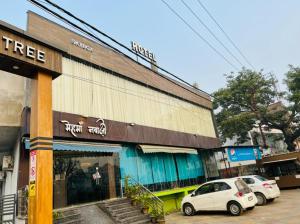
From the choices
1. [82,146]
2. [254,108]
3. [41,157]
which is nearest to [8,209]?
[82,146]

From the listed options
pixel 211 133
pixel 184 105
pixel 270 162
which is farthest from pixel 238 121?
pixel 184 105

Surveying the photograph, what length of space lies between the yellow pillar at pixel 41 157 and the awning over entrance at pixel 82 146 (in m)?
4.04

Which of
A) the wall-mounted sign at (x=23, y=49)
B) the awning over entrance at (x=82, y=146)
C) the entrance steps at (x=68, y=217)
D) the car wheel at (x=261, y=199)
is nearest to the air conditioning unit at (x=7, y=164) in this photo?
the awning over entrance at (x=82, y=146)

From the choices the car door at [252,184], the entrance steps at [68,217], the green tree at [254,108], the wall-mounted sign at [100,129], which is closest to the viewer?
the entrance steps at [68,217]

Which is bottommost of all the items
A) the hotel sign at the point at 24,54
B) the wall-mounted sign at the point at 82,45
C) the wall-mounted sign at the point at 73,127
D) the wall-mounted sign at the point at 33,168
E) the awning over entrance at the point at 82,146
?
the wall-mounted sign at the point at 33,168

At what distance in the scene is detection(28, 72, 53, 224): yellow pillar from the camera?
16.9ft

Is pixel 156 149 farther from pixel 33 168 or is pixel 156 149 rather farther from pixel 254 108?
pixel 254 108

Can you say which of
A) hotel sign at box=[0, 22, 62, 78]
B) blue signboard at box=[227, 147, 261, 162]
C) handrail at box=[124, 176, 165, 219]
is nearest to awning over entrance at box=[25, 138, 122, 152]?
handrail at box=[124, 176, 165, 219]

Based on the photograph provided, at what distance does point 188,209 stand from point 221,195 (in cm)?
208

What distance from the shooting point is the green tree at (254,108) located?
92.0 ft

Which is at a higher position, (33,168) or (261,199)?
(33,168)

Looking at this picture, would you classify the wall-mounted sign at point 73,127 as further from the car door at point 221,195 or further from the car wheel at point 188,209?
the car door at point 221,195

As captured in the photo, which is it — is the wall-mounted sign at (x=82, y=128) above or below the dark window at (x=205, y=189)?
above

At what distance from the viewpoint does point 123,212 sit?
10.3m
